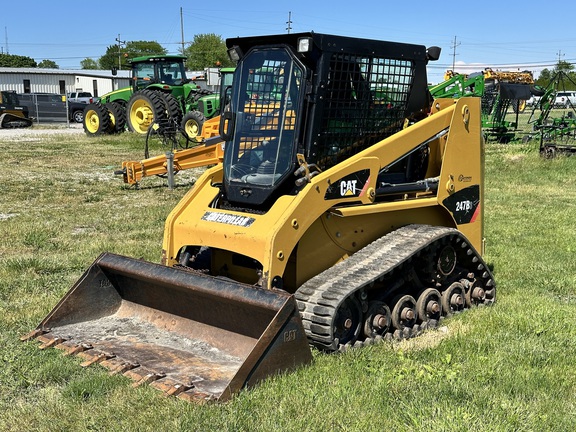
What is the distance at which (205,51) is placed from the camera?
112188 mm

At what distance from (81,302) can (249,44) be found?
244cm

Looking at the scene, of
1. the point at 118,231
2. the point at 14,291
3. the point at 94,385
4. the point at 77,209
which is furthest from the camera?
the point at 77,209

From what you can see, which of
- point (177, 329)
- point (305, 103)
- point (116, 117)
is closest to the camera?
point (305, 103)

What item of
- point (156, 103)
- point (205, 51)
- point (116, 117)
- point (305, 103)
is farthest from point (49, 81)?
point (305, 103)

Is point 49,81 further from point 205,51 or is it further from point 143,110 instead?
point 205,51

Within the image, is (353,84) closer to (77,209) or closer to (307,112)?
(307,112)

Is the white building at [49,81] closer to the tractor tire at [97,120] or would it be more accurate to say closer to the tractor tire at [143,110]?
the tractor tire at [97,120]

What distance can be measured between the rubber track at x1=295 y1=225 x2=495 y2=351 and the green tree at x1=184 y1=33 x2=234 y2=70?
102 metres

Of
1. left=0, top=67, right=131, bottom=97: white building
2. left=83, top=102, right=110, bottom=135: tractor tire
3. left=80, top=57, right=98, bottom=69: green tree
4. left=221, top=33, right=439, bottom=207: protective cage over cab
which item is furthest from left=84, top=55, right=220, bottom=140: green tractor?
left=80, top=57, right=98, bottom=69: green tree

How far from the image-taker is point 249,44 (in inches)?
209

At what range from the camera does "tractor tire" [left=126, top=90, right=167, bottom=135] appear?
72.4 ft

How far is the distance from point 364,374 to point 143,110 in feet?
66.3

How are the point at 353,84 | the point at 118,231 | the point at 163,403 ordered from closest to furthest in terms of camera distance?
the point at 163,403 → the point at 353,84 → the point at 118,231

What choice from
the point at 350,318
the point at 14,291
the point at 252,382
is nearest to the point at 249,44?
the point at 350,318
